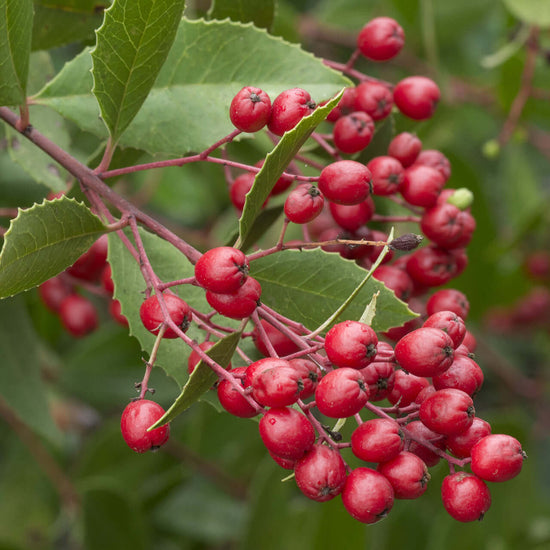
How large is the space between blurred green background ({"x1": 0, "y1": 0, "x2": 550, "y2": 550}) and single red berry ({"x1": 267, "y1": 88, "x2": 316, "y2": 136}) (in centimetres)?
72

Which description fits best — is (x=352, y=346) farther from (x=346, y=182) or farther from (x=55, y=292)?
(x=55, y=292)

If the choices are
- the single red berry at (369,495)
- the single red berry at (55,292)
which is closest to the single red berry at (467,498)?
the single red berry at (369,495)

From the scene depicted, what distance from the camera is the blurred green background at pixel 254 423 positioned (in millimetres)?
2270

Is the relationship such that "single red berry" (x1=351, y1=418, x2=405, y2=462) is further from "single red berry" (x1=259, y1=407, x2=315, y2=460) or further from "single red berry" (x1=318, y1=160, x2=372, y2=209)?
"single red berry" (x1=318, y1=160, x2=372, y2=209)

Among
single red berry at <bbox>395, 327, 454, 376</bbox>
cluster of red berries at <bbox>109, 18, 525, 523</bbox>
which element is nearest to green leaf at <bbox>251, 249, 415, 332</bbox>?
cluster of red berries at <bbox>109, 18, 525, 523</bbox>

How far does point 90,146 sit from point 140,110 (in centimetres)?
115

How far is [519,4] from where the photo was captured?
2225 millimetres

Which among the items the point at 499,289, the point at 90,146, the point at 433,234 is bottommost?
the point at 499,289

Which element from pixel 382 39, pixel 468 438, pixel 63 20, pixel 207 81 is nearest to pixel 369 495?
pixel 468 438

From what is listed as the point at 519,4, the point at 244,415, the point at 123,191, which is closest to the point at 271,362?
the point at 244,415

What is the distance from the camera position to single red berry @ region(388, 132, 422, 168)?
59.2 inches

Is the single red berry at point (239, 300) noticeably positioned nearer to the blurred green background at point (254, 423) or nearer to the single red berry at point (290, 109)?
the single red berry at point (290, 109)

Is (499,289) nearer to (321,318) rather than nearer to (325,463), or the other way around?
(321,318)

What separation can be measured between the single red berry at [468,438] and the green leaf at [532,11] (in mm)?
1500
